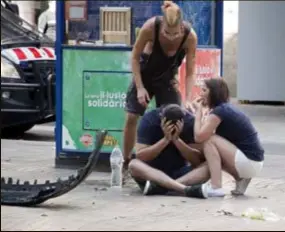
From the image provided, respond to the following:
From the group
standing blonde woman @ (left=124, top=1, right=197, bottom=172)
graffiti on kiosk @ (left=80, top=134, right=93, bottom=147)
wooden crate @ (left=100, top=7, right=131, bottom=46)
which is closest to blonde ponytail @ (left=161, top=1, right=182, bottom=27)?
standing blonde woman @ (left=124, top=1, right=197, bottom=172)

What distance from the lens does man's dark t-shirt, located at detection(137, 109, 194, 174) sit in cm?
723

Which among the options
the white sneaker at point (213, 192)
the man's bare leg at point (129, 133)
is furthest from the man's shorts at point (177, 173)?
the man's bare leg at point (129, 133)

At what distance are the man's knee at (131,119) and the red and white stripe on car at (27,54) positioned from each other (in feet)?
10.3

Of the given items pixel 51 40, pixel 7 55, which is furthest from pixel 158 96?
pixel 51 40

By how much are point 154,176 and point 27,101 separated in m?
3.92

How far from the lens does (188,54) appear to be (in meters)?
7.65

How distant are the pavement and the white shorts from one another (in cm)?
21

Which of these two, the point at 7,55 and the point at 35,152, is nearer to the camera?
the point at 35,152

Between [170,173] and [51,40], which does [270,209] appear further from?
[51,40]

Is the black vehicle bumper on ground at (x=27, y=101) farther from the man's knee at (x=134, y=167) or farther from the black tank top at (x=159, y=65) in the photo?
the man's knee at (x=134, y=167)

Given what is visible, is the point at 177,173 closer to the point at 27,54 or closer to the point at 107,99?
the point at 107,99

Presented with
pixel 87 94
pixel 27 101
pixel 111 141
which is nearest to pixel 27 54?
pixel 27 101

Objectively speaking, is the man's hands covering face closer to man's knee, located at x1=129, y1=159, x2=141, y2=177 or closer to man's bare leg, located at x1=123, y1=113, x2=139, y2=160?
man's knee, located at x1=129, y1=159, x2=141, y2=177

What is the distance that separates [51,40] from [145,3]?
119 inches
